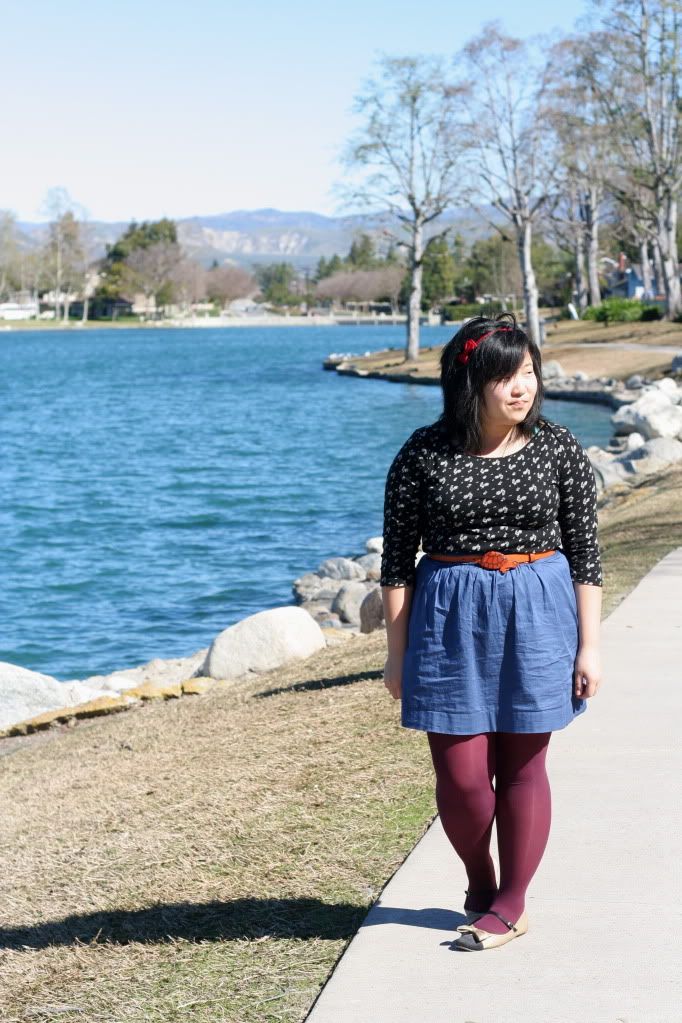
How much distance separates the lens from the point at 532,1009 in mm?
3586

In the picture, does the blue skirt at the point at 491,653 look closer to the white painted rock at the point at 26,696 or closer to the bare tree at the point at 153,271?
the white painted rock at the point at 26,696

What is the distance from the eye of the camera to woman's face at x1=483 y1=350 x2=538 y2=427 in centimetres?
372

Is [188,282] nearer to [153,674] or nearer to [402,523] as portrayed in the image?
[153,674]

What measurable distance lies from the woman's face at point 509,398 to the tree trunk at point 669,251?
48.0 metres

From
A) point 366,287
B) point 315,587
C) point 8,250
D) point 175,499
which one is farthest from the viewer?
point 366,287

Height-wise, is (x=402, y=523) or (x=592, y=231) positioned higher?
(x=592, y=231)

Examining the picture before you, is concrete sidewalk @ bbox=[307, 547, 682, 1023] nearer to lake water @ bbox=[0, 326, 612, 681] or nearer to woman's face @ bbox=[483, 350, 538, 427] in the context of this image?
woman's face @ bbox=[483, 350, 538, 427]

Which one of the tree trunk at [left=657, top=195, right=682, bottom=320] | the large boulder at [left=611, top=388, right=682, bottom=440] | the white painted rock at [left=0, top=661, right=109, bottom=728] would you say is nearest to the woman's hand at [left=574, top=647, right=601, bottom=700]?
the white painted rock at [left=0, top=661, right=109, bottom=728]

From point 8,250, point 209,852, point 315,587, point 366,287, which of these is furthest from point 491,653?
point 366,287

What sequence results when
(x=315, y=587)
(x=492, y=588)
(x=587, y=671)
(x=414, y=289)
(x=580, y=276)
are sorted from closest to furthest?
(x=492, y=588) < (x=587, y=671) < (x=315, y=587) < (x=414, y=289) < (x=580, y=276)

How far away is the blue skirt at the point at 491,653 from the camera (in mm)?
3666

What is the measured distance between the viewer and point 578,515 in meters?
3.84

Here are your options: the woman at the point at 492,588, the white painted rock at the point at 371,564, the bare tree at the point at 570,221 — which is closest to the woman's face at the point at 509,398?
the woman at the point at 492,588

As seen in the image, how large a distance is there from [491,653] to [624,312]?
53.8 metres
